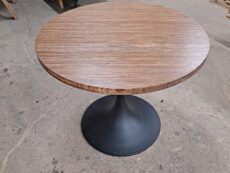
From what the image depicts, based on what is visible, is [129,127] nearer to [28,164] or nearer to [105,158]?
[105,158]

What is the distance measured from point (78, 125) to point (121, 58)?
80cm

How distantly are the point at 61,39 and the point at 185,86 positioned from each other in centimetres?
126

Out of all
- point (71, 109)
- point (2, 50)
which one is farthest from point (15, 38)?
point (71, 109)

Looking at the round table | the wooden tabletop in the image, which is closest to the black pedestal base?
the round table

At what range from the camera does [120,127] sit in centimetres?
145

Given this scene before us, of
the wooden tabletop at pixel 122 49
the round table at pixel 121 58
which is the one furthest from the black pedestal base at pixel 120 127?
the wooden tabletop at pixel 122 49

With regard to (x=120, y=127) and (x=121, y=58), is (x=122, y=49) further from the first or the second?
(x=120, y=127)

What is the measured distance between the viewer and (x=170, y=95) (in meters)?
1.79

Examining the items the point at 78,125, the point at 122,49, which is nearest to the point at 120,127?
the point at 78,125

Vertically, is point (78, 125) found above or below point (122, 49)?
below

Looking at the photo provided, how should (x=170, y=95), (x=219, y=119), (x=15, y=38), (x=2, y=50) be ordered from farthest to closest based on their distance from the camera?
(x=15, y=38)
(x=2, y=50)
(x=170, y=95)
(x=219, y=119)

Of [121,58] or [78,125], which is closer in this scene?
[121,58]

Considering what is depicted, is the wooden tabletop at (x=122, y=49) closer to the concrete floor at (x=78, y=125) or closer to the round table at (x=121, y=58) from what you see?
the round table at (x=121, y=58)

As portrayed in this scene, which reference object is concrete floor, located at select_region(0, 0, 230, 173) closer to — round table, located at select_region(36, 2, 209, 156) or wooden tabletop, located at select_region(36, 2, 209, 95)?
round table, located at select_region(36, 2, 209, 156)
